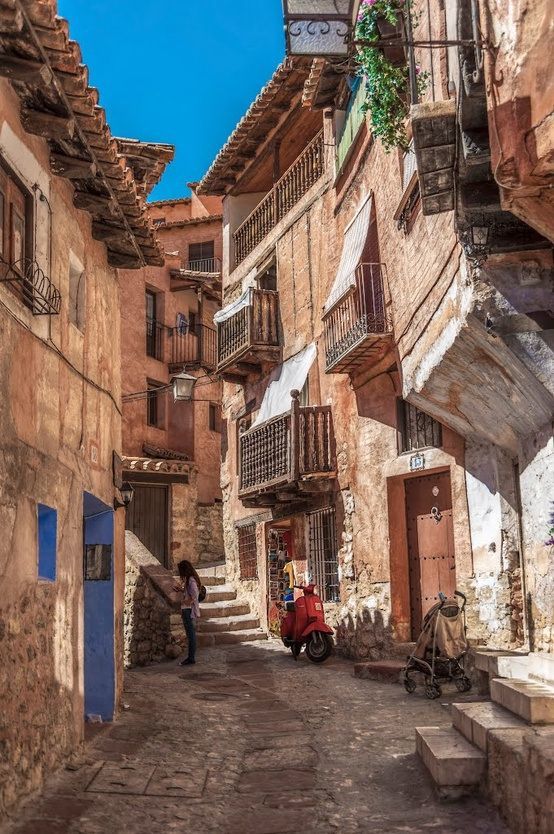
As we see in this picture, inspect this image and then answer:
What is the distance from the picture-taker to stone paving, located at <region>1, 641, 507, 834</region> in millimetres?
5758

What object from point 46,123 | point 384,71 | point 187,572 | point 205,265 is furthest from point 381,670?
point 205,265

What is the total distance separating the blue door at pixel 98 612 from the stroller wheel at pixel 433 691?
11.6 ft

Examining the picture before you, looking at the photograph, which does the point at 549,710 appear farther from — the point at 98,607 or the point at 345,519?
the point at 345,519

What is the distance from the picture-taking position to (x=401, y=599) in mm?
13039

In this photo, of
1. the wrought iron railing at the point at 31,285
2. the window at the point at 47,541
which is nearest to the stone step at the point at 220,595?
the window at the point at 47,541

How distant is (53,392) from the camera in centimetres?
728

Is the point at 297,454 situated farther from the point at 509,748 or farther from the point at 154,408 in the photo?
the point at 154,408

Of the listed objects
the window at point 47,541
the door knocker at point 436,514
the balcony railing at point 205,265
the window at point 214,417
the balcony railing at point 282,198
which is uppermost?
the balcony railing at point 205,265

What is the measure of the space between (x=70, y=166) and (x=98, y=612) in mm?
4680

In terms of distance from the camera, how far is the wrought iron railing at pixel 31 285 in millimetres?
6285

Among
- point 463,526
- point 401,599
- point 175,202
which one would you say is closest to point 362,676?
point 401,599

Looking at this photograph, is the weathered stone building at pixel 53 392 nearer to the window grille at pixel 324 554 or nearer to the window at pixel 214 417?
the window grille at pixel 324 554

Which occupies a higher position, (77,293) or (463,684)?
(77,293)

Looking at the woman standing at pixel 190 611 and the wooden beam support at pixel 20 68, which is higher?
the wooden beam support at pixel 20 68
